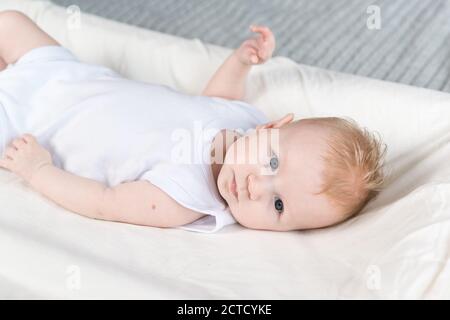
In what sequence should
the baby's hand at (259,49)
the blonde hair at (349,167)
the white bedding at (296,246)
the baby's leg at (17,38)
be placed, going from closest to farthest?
the white bedding at (296,246) → the blonde hair at (349,167) → the baby's hand at (259,49) → the baby's leg at (17,38)

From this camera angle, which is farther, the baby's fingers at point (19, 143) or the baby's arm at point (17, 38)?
the baby's arm at point (17, 38)

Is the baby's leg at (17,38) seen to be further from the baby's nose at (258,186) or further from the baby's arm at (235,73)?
the baby's nose at (258,186)

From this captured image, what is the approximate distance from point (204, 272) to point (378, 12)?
60.6 inches

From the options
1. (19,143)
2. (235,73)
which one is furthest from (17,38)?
(235,73)

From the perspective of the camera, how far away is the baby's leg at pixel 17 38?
1551 millimetres

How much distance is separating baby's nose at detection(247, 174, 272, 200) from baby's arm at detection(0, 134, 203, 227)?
110 millimetres

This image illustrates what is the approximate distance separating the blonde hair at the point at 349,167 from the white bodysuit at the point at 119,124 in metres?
0.19

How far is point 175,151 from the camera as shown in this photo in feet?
4.27

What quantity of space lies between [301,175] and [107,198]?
308 mm

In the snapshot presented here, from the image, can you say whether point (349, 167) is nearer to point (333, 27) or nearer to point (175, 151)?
point (175, 151)

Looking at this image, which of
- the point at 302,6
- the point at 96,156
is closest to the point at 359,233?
the point at 96,156

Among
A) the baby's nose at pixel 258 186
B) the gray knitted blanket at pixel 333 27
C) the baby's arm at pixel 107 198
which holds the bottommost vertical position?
the gray knitted blanket at pixel 333 27

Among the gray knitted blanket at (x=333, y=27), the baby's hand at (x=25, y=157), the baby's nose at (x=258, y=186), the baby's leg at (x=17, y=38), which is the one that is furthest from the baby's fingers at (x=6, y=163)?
the gray knitted blanket at (x=333, y=27)

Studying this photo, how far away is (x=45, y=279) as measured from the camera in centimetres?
106
